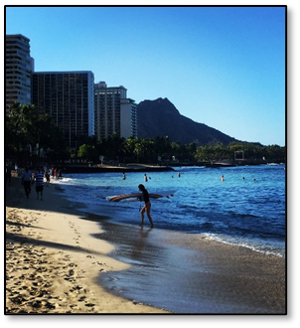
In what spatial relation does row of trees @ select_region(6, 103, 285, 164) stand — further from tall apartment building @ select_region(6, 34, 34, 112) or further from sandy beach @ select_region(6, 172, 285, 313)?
sandy beach @ select_region(6, 172, 285, 313)

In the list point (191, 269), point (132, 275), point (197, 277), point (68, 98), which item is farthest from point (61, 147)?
point (197, 277)

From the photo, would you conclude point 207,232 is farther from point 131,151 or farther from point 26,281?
point 131,151

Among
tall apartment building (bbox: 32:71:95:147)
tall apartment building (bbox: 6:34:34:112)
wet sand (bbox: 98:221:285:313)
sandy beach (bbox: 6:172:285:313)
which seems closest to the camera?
sandy beach (bbox: 6:172:285:313)

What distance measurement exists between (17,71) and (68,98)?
83.1 ft

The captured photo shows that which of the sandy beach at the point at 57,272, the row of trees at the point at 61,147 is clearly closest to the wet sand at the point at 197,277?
the sandy beach at the point at 57,272

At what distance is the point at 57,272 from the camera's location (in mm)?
6352

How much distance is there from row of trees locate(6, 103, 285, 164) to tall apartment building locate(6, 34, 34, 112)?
45.5 m

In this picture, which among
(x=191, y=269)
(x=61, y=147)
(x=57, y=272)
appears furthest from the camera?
(x=61, y=147)

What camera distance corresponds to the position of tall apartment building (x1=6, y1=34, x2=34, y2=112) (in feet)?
512

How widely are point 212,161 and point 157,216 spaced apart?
175 metres

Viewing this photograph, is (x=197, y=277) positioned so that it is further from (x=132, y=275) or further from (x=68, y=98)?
(x=68, y=98)

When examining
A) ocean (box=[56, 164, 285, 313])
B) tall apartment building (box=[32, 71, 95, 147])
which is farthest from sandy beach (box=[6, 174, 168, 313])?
tall apartment building (box=[32, 71, 95, 147])

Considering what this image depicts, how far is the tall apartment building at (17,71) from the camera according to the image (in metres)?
156
